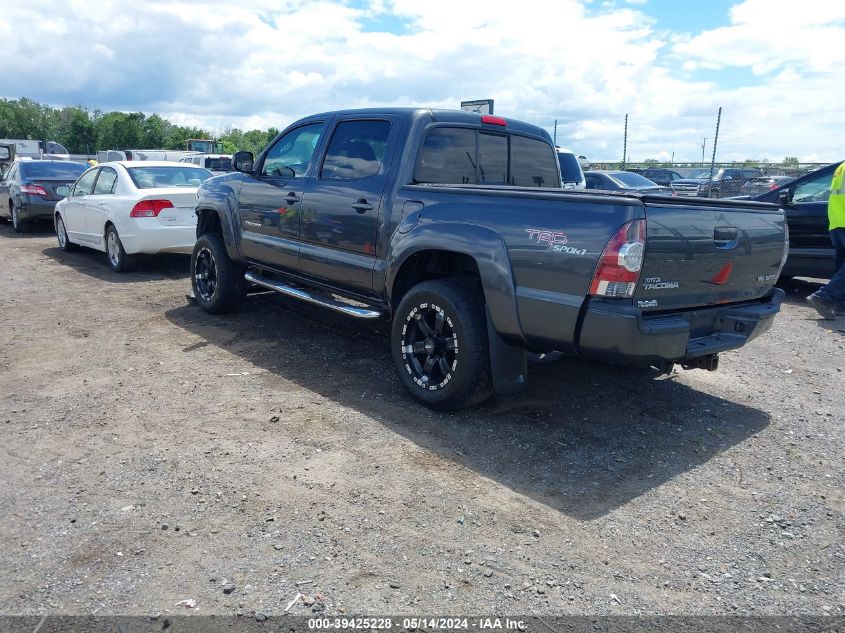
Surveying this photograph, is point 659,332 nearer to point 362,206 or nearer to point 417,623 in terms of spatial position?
point 417,623

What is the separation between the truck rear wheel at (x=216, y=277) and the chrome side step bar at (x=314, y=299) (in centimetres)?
26

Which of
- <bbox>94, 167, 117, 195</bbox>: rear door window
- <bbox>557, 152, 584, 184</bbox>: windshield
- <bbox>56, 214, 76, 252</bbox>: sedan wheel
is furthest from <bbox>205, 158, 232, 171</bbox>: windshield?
<bbox>557, 152, 584, 184</bbox>: windshield

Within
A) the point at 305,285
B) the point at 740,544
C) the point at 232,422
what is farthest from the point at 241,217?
the point at 740,544

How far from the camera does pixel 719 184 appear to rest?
2195cm

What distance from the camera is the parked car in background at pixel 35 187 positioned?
14.5 meters

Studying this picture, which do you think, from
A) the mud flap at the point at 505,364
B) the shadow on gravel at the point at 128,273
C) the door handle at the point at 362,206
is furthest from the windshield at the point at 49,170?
the mud flap at the point at 505,364

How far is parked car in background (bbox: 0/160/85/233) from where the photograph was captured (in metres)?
14.5

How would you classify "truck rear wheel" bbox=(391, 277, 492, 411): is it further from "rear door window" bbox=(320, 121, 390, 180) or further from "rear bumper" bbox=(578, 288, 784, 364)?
"rear door window" bbox=(320, 121, 390, 180)

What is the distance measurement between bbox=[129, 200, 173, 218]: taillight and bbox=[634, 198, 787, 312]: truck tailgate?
7.52 meters

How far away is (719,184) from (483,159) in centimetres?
1884

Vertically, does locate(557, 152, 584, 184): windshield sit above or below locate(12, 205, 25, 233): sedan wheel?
above

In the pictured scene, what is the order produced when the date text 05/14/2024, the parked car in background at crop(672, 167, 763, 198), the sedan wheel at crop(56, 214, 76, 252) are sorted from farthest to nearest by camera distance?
the parked car in background at crop(672, 167, 763, 198) → the sedan wheel at crop(56, 214, 76, 252) → the date text 05/14/2024

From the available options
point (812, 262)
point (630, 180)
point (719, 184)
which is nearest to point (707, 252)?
point (812, 262)

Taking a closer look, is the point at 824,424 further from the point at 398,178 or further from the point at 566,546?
the point at 398,178
